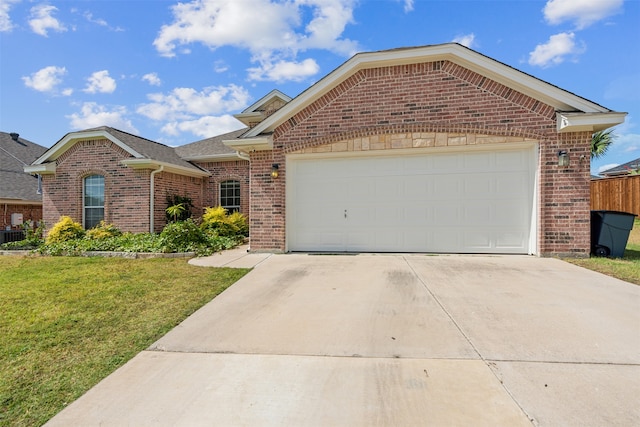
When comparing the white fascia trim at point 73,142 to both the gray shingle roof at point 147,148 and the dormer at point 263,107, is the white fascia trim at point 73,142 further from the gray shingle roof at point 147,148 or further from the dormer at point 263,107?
the dormer at point 263,107

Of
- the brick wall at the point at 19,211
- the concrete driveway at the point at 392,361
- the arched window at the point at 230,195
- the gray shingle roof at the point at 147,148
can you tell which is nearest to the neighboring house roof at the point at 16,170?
the brick wall at the point at 19,211

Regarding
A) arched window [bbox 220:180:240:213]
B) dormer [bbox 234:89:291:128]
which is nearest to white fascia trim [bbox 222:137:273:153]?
arched window [bbox 220:180:240:213]

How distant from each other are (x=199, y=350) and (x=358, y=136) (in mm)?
6034

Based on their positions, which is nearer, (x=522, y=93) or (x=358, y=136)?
(x=522, y=93)

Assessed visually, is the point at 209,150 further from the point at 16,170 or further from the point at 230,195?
the point at 16,170

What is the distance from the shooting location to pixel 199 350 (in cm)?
309

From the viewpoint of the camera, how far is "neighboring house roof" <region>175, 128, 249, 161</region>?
43.3ft

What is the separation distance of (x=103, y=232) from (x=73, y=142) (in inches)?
157

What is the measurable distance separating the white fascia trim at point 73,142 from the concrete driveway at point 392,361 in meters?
9.24

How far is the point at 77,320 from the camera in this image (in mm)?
3812

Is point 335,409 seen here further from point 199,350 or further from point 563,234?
point 563,234

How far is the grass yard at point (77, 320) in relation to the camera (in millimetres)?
2502

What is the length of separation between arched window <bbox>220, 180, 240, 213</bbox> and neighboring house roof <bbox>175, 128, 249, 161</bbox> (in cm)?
111

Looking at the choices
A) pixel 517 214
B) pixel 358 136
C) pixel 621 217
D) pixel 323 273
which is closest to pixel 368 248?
pixel 323 273
